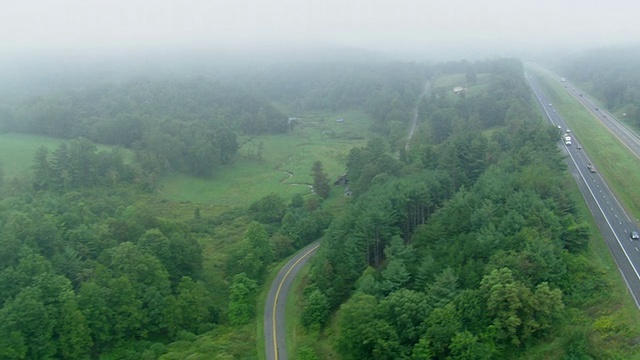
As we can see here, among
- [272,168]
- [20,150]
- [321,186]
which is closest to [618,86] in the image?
[272,168]

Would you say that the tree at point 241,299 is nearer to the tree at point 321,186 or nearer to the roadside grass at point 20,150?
the tree at point 321,186

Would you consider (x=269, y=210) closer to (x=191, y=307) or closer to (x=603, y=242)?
(x=191, y=307)

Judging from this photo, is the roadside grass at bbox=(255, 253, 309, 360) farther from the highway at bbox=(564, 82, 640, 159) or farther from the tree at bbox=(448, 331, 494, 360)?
the highway at bbox=(564, 82, 640, 159)

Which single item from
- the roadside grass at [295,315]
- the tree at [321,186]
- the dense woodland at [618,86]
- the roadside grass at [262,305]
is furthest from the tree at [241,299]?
the dense woodland at [618,86]

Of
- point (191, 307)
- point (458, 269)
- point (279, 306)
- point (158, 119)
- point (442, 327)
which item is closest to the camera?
point (442, 327)

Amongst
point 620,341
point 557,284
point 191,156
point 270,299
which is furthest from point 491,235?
point 191,156

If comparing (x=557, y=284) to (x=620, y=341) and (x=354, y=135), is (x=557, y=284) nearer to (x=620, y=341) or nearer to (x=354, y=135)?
(x=620, y=341)
